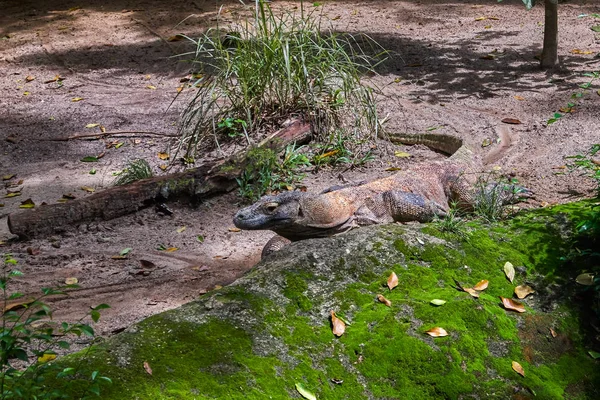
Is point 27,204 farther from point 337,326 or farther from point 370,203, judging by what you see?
point 337,326

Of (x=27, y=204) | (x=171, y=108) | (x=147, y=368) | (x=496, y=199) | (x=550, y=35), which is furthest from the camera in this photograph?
(x=550, y=35)

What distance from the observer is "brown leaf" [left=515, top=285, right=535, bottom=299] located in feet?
11.0

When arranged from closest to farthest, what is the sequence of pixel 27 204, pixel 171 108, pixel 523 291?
pixel 523 291, pixel 27 204, pixel 171 108

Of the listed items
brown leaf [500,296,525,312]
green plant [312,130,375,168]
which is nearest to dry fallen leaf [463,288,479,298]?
brown leaf [500,296,525,312]

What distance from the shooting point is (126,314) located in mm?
4180

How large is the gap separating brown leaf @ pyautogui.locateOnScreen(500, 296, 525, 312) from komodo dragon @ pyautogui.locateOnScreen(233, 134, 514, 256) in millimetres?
1343

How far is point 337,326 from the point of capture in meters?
2.91

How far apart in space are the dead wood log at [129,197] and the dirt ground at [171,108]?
9cm

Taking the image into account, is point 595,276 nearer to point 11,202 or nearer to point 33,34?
point 11,202

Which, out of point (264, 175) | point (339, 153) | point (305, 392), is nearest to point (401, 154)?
point (339, 153)

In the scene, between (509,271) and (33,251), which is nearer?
(509,271)

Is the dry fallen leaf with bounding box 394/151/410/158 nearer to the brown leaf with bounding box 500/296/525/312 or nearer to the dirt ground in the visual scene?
the dirt ground

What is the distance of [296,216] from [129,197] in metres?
1.76

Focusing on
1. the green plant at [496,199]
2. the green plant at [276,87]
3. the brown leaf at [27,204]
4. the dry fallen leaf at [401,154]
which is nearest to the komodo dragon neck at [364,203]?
the green plant at [496,199]
